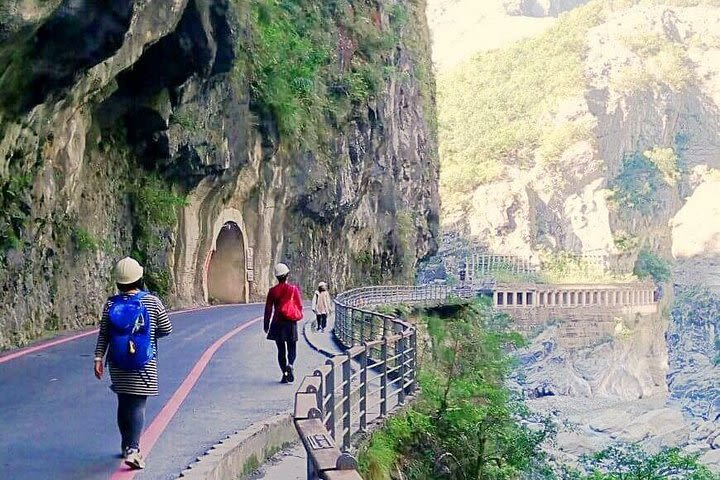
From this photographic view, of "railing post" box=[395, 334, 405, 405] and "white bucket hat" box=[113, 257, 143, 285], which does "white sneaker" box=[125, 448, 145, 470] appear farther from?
"railing post" box=[395, 334, 405, 405]

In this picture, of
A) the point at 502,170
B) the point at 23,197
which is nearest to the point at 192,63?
the point at 23,197

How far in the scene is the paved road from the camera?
248 inches

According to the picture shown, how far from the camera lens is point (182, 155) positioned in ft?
71.5

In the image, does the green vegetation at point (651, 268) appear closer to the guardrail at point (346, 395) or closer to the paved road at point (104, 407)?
the guardrail at point (346, 395)

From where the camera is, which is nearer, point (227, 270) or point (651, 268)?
point (227, 270)

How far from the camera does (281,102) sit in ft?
89.2

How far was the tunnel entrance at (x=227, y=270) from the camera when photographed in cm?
3134

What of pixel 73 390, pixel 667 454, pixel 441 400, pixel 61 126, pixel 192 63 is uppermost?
pixel 192 63

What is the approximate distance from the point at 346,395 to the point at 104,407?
2.86 metres

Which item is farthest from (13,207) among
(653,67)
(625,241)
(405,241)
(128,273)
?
(653,67)

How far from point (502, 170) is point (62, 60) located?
281 ft

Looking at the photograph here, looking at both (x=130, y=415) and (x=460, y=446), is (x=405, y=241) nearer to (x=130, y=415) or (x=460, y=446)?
(x=460, y=446)

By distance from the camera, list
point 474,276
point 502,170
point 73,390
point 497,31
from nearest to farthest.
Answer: point 73,390 < point 474,276 < point 502,170 < point 497,31

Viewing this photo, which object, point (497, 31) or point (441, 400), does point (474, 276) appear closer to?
point (441, 400)
